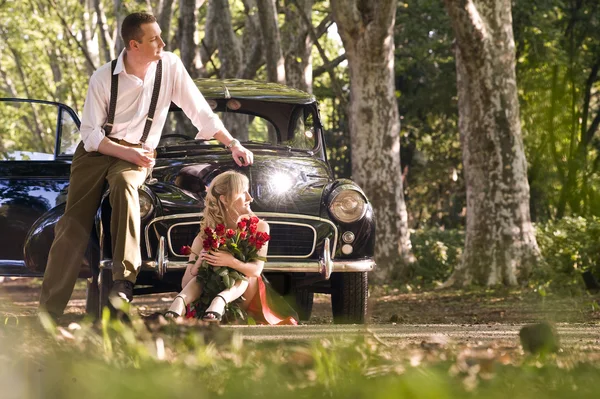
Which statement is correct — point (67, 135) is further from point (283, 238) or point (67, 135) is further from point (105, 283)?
point (283, 238)

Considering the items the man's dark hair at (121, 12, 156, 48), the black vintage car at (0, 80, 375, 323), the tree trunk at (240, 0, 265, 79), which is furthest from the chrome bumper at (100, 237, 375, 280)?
the tree trunk at (240, 0, 265, 79)

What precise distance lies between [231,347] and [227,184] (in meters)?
2.88

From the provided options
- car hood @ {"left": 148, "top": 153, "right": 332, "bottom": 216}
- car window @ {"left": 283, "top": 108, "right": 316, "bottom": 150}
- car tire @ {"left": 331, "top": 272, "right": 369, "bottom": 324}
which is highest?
car window @ {"left": 283, "top": 108, "right": 316, "bottom": 150}

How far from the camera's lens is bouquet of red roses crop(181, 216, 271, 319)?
6.80m

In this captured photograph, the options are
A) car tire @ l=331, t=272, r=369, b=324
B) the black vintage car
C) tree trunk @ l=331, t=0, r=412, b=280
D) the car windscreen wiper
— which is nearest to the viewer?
the black vintage car

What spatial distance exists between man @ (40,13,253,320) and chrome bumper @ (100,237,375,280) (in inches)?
16.3

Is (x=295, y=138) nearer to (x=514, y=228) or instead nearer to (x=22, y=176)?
(x=22, y=176)

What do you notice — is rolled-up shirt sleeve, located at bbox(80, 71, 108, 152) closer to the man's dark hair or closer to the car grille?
the man's dark hair

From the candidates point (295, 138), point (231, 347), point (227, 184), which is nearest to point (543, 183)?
point (295, 138)

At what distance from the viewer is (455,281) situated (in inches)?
573

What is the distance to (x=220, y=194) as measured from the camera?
705 centimetres

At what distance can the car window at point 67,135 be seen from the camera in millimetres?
9156

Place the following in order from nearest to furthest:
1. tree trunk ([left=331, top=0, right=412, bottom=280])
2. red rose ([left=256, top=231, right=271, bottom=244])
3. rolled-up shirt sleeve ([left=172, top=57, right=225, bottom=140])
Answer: red rose ([left=256, top=231, right=271, bottom=244]), rolled-up shirt sleeve ([left=172, top=57, right=225, bottom=140]), tree trunk ([left=331, top=0, right=412, bottom=280])

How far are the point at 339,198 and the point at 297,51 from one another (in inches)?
574
